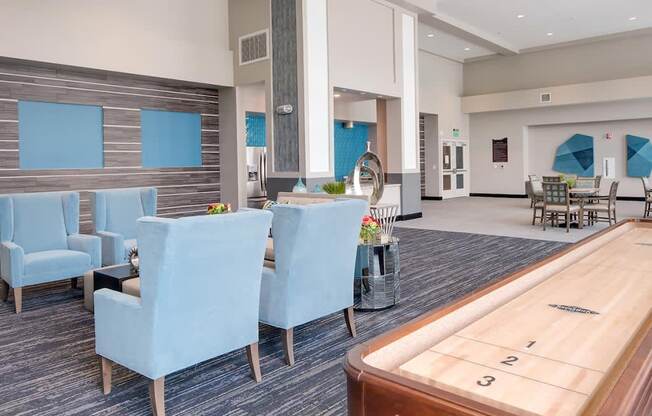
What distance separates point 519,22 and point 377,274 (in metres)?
11.3

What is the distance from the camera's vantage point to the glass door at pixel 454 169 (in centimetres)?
1731

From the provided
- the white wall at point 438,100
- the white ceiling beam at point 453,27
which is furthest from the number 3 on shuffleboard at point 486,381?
the white wall at point 438,100

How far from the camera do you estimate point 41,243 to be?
540cm

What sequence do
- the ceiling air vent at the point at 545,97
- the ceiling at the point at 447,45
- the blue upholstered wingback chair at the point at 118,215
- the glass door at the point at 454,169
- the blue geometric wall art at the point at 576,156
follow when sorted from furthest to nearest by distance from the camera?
1. the glass door at the point at 454,169
2. the blue geometric wall art at the point at 576,156
3. the ceiling air vent at the point at 545,97
4. the ceiling at the point at 447,45
5. the blue upholstered wingback chair at the point at 118,215

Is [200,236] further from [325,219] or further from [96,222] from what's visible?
[96,222]

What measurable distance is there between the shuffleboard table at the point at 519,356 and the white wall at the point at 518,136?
15.9 metres

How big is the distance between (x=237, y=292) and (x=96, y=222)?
365cm

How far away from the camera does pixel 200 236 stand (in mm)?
2625

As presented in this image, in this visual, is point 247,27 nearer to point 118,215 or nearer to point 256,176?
point 256,176

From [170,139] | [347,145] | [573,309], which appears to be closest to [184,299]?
[573,309]

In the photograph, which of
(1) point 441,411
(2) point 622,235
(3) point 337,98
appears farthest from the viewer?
(3) point 337,98

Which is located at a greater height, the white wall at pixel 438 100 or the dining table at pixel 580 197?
the white wall at pixel 438 100

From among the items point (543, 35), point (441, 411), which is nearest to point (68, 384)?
point (441, 411)

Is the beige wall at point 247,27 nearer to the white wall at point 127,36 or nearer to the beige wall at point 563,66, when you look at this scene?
the white wall at point 127,36
